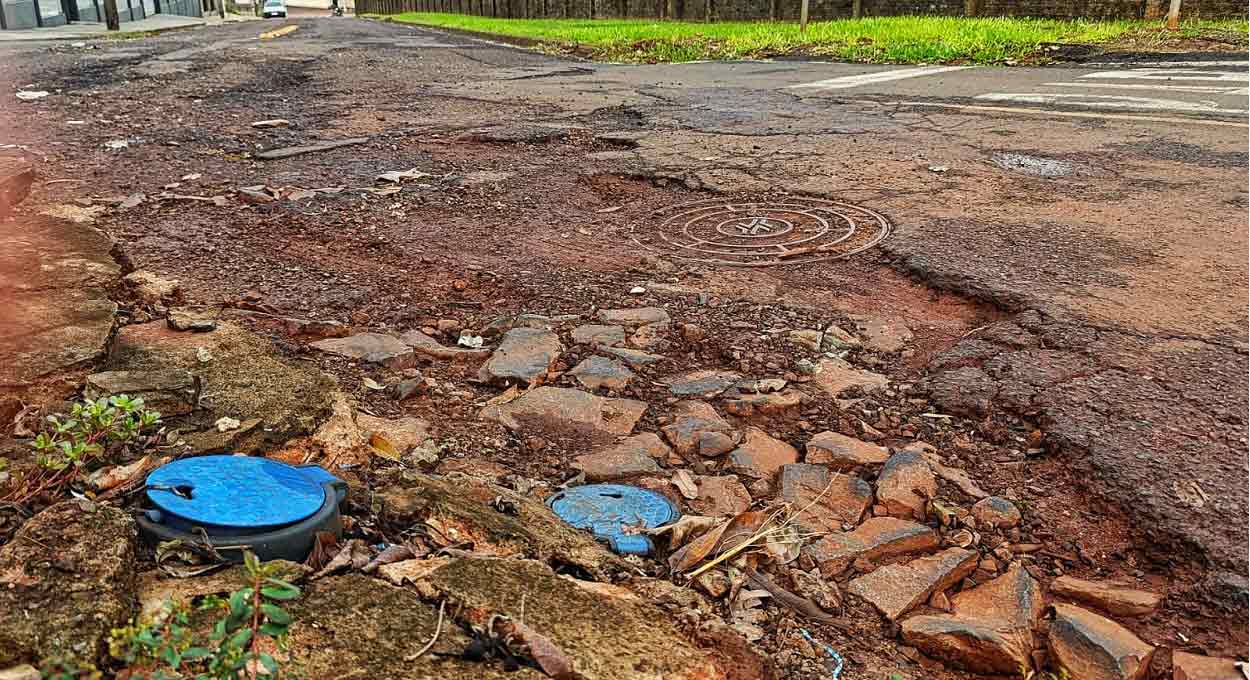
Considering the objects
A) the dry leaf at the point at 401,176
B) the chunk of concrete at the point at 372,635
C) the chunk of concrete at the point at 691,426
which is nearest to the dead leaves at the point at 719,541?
the chunk of concrete at the point at 691,426

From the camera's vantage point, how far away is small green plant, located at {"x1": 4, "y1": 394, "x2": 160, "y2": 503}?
1.54 m

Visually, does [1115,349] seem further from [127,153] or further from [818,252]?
[127,153]

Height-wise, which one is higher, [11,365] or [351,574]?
[11,365]

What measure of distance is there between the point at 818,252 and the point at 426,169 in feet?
8.26

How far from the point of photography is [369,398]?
96.3 inches

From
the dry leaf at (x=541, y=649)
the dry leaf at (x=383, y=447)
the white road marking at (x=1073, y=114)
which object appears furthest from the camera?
the white road marking at (x=1073, y=114)

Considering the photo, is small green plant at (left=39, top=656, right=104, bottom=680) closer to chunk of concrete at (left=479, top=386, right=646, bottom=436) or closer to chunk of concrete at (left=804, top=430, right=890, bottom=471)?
chunk of concrete at (left=479, top=386, right=646, bottom=436)

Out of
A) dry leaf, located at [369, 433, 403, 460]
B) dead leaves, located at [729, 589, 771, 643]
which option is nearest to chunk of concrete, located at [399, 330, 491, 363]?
dry leaf, located at [369, 433, 403, 460]

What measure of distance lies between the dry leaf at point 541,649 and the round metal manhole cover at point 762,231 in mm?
2334

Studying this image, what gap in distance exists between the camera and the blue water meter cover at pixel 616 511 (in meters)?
1.82

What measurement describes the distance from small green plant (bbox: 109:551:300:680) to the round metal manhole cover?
2607 mm

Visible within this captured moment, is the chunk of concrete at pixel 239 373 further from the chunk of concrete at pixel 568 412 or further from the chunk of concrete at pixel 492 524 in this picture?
the chunk of concrete at pixel 568 412

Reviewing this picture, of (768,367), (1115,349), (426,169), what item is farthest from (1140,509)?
(426,169)

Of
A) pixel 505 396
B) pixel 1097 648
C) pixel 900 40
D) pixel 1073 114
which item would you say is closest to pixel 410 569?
pixel 505 396
